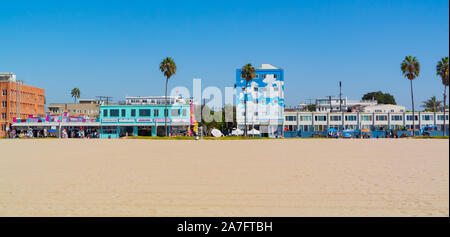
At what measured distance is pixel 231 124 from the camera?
8300cm

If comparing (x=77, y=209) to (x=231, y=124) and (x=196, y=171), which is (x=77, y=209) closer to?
(x=196, y=171)

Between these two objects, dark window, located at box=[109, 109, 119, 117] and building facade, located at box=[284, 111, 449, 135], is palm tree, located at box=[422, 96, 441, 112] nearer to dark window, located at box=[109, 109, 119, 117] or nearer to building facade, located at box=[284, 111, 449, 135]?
building facade, located at box=[284, 111, 449, 135]

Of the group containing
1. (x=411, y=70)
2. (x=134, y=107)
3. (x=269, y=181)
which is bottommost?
(x=269, y=181)

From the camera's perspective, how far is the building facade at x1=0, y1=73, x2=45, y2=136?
231 feet

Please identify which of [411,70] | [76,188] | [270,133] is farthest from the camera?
[270,133]

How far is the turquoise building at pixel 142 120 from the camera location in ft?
221

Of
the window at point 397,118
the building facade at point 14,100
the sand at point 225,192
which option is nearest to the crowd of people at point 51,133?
the building facade at point 14,100

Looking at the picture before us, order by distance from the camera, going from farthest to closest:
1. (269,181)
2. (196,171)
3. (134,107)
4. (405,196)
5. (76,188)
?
(134,107)
(196,171)
(269,181)
(76,188)
(405,196)

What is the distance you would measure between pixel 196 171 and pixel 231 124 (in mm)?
67962

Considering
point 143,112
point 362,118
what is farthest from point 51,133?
point 362,118

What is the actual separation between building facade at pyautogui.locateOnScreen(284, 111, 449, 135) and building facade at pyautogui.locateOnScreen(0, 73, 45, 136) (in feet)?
186

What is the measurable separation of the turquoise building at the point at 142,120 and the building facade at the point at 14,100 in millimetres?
18607

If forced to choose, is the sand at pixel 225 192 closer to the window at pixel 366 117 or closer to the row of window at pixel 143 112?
the row of window at pixel 143 112
